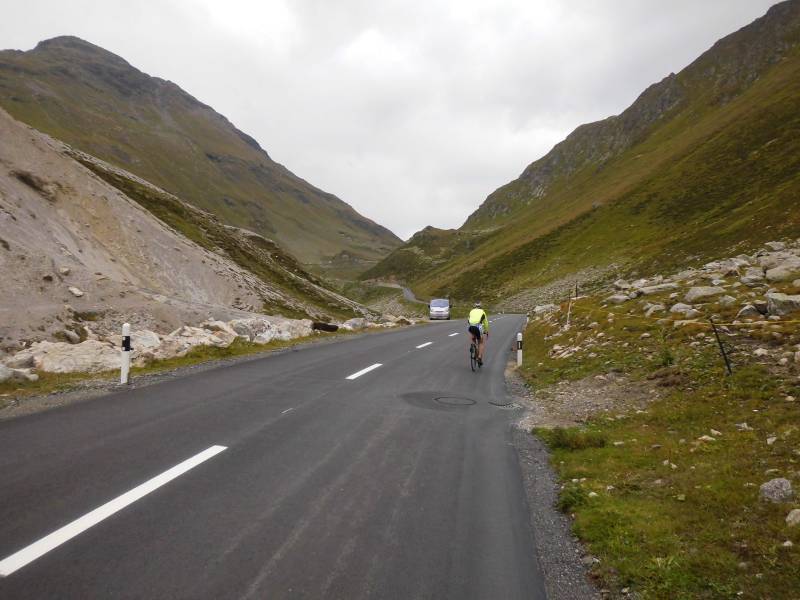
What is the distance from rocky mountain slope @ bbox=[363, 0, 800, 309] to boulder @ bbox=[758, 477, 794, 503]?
3752 centimetres

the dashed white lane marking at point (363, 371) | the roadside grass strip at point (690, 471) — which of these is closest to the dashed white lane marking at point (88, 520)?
the roadside grass strip at point (690, 471)

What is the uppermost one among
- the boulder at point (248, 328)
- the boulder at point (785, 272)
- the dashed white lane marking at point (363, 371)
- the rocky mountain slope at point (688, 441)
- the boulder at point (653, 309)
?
the boulder at point (785, 272)

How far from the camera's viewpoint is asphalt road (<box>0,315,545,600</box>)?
141 inches

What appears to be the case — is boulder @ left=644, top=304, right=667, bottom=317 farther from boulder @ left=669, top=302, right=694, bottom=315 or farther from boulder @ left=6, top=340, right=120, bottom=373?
boulder @ left=6, top=340, right=120, bottom=373

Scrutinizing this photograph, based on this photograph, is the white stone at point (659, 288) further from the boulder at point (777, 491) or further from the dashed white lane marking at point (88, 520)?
the dashed white lane marking at point (88, 520)

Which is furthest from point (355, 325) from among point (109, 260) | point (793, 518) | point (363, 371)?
point (793, 518)

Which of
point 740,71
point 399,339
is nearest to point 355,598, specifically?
point 399,339

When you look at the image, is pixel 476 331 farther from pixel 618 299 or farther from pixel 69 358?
pixel 69 358

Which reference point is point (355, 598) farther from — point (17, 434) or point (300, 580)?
point (17, 434)

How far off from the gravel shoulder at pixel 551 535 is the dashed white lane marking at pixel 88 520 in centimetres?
396

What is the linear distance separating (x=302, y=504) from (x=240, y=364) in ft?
31.3

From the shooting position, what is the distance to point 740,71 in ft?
383

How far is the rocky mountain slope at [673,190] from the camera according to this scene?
52.0 meters

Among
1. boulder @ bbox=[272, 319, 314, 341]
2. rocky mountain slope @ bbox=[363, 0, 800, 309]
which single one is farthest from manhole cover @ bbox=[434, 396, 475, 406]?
rocky mountain slope @ bbox=[363, 0, 800, 309]
